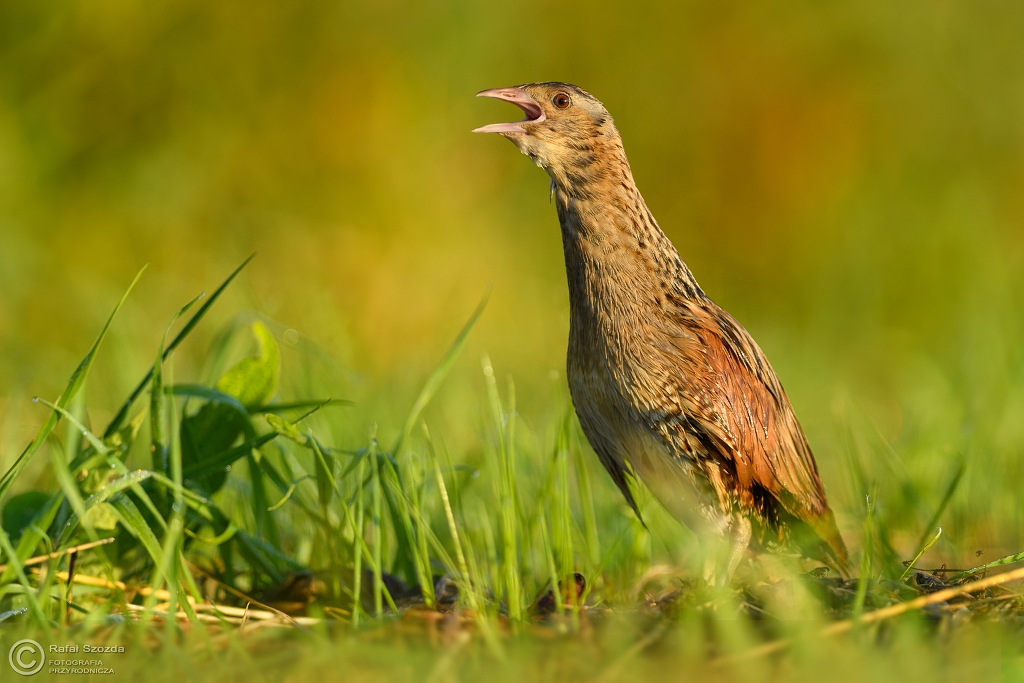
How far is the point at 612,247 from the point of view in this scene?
8.13ft

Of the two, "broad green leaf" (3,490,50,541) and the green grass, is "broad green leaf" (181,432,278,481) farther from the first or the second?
"broad green leaf" (3,490,50,541)

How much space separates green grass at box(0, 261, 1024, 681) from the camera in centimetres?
155

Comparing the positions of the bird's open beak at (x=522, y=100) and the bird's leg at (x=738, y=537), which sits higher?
the bird's open beak at (x=522, y=100)

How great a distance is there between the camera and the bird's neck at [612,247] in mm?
2441

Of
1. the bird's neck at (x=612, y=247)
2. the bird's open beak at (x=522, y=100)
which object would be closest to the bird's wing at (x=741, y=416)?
the bird's neck at (x=612, y=247)

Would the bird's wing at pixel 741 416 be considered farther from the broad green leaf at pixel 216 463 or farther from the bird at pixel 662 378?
the broad green leaf at pixel 216 463

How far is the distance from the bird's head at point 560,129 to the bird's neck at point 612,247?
0.02 meters

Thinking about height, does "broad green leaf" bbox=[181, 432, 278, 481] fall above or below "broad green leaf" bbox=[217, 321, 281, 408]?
below

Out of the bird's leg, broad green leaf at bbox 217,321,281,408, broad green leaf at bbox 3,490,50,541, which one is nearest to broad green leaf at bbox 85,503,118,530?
broad green leaf at bbox 3,490,50,541

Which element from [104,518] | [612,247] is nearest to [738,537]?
[612,247]

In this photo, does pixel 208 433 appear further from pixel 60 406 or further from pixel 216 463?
pixel 60 406

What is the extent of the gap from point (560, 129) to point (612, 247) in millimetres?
389

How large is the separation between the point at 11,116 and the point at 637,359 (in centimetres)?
520

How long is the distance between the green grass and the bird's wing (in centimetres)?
15
